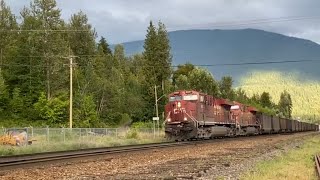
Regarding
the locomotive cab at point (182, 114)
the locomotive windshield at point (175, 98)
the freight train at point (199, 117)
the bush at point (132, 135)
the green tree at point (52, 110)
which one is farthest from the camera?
the green tree at point (52, 110)

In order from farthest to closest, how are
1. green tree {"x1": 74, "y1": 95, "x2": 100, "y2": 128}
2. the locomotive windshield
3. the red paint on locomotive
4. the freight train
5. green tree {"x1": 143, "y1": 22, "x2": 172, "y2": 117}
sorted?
green tree {"x1": 143, "y1": 22, "x2": 172, "y2": 117} < green tree {"x1": 74, "y1": 95, "x2": 100, "y2": 128} < the red paint on locomotive < the locomotive windshield < the freight train

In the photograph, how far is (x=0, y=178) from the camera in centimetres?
1372

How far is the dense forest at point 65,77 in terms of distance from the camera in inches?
2766

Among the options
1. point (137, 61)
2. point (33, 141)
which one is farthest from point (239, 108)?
point (137, 61)

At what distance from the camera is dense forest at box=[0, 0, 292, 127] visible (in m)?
70.2

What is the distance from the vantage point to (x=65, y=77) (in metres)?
74.6

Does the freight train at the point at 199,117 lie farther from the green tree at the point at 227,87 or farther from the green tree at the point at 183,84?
the green tree at the point at 227,87

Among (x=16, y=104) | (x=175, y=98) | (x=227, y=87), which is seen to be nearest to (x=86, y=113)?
(x=16, y=104)

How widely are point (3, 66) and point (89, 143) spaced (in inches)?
1862

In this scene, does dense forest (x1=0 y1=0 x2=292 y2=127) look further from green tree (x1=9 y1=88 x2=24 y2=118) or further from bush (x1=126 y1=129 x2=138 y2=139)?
bush (x1=126 y1=129 x2=138 y2=139)

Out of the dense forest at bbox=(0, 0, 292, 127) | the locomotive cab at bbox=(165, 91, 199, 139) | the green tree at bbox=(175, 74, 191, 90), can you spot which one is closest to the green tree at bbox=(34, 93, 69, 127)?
the dense forest at bbox=(0, 0, 292, 127)

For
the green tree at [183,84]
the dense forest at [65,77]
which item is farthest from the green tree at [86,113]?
the green tree at [183,84]

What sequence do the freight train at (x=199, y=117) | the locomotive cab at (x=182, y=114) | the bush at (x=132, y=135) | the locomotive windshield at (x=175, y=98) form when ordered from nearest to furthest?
the locomotive cab at (x=182, y=114) → the freight train at (x=199, y=117) → the locomotive windshield at (x=175, y=98) → the bush at (x=132, y=135)

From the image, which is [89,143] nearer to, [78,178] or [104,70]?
[78,178]
